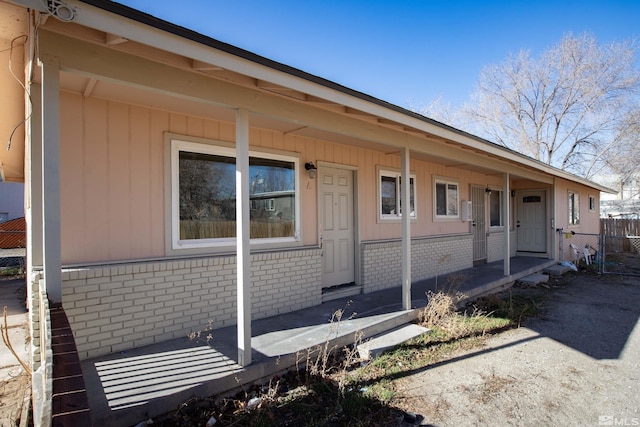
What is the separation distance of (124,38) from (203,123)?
7.21 ft

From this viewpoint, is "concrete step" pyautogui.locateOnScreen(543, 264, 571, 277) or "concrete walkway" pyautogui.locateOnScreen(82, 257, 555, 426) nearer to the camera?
"concrete walkway" pyautogui.locateOnScreen(82, 257, 555, 426)

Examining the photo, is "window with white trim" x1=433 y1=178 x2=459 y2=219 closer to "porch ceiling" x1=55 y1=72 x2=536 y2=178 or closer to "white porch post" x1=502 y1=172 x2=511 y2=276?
"white porch post" x1=502 y1=172 x2=511 y2=276

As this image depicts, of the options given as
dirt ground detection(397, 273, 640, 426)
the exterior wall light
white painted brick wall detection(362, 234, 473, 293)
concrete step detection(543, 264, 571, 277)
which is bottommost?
dirt ground detection(397, 273, 640, 426)

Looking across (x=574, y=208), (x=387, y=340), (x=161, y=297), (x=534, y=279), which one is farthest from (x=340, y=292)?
(x=574, y=208)

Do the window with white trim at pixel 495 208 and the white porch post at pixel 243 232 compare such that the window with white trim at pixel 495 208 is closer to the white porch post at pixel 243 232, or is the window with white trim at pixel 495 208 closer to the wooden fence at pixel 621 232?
the wooden fence at pixel 621 232

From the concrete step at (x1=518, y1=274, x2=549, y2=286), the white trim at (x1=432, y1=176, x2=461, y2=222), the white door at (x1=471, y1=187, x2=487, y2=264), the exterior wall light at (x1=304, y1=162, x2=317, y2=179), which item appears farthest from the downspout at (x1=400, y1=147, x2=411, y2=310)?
the white door at (x1=471, y1=187, x2=487, y2=264)

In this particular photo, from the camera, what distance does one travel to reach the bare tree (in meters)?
20.6

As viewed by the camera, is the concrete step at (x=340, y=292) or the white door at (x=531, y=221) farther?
the white door at (x=531, y=221)

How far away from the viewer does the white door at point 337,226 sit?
19.9ft

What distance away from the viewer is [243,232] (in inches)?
132

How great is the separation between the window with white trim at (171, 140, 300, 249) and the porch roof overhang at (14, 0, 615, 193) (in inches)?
23.5

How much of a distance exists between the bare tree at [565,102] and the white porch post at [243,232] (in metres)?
24.6

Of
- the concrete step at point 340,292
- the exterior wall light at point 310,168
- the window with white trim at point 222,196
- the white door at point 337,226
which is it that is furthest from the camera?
the white door at point 337,226

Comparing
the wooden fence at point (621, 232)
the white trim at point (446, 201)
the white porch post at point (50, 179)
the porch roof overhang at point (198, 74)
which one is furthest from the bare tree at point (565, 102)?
the white porch post at point (50, 179)
